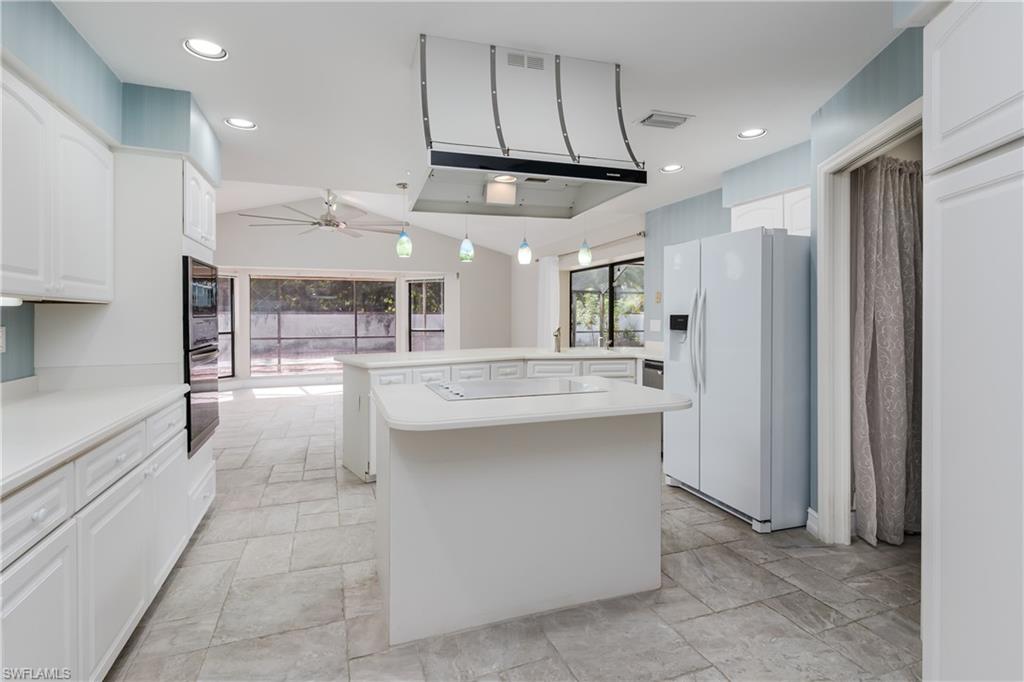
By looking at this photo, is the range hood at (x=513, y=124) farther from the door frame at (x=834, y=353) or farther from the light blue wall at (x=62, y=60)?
the light blue wall at (x=62, y=60)

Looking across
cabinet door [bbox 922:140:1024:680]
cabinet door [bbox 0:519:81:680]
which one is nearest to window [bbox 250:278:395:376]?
cabinet door [bbox 0:519:81:680]

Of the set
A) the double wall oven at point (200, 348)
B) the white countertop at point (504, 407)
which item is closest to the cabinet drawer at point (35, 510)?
the white countertop at point (504, 407)

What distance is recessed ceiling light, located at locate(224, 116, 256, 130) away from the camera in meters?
3.14

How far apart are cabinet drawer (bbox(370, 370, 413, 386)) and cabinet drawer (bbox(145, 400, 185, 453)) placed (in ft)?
4.32

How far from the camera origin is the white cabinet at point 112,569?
60.6 inches

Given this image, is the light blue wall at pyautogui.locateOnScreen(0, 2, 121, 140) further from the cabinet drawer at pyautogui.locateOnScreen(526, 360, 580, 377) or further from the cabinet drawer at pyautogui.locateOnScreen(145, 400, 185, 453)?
the cabinet drawer at pyautogui.locateOnScreen(526, 360, 580, 377)

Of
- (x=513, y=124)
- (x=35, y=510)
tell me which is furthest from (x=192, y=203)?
(x=35, y=510)

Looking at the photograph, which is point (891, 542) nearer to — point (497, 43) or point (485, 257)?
point (497, 43)

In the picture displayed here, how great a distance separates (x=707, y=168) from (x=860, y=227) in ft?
5.26

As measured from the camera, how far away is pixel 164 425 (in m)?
2.29

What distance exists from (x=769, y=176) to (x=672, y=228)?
1545mm

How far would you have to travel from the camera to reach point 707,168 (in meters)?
4.16

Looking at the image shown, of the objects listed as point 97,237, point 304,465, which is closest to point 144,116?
point 97,237

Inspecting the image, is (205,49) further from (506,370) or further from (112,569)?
(506,370)
